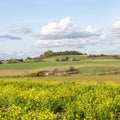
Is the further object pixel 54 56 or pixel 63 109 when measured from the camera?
pixel 54 56

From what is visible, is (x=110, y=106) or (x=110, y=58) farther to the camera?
(x=110, y=58)

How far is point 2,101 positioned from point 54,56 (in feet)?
252

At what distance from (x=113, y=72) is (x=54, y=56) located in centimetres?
3462

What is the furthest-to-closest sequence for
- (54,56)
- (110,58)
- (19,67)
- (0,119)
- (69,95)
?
(54,56) < (110,58) < (19,67) < (69,95) < (0,119)

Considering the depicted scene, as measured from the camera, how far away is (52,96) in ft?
67.9

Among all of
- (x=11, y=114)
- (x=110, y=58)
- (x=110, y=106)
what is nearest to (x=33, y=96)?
(x=110, y=106)

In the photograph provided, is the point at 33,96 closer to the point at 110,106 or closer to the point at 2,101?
the point at 2,101

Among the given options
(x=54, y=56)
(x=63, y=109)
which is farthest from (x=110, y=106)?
(x=54, y=56)

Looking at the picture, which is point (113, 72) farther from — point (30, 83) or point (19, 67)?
point (30, 83)

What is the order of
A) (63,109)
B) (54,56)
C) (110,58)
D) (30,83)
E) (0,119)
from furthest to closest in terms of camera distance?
(54,56) → (110,58) → (30,83) → (63,109) → (0,119)

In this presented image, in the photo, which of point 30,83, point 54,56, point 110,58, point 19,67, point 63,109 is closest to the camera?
point 63,109

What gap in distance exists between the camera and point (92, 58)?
88250 millimetres

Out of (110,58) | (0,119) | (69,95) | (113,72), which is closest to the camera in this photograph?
(0,119)

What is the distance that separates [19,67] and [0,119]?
64.5 metres
